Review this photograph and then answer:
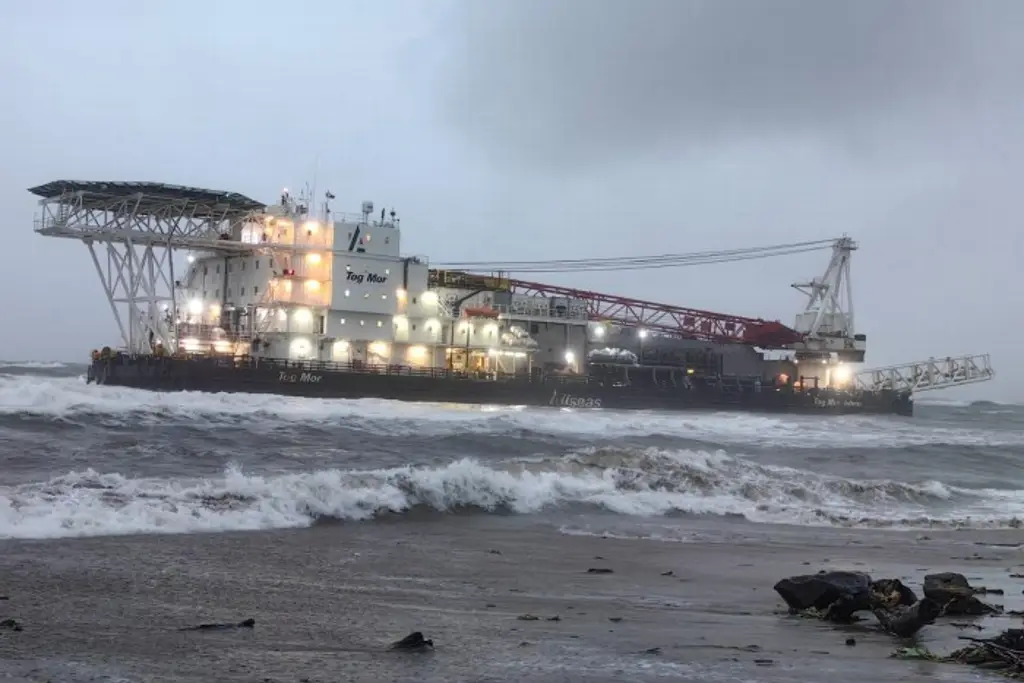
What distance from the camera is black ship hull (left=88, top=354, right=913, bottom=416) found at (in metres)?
37.6

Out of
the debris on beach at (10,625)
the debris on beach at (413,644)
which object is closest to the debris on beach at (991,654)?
the debris on beach at (413,644)

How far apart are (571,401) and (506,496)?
34903 millimetres

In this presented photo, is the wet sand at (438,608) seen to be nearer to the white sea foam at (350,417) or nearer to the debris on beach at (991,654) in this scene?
the debris on beach at (991,654)

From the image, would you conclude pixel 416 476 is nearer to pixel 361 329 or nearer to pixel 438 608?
pixel 438 608

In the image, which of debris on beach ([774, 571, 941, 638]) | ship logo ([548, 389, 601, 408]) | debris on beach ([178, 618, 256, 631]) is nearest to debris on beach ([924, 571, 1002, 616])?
debris on beach ([774, 571, 941, 638])

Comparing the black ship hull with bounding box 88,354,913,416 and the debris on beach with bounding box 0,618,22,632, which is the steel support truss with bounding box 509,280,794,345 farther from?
the debris on beach with bounding box 0,618,22,632

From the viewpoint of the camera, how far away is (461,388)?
4484 cm

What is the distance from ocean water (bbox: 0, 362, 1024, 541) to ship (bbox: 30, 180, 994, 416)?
11320 millimetres

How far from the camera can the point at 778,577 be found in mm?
8664

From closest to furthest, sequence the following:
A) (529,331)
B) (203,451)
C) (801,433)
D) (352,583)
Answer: (352,583)
(203,451)
(801,433)
(529,331)

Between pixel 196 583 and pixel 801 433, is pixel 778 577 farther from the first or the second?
pixel 801 433

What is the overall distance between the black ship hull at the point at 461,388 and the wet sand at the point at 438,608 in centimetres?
2878

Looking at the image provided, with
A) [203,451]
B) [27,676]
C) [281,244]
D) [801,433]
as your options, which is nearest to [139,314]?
[281,244]

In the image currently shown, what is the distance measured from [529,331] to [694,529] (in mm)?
41362
